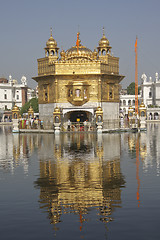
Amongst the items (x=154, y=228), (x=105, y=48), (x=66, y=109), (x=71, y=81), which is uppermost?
(x=105, y=48)

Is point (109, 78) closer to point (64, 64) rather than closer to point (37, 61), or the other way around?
point (64, 64)

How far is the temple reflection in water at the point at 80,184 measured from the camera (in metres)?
8.81

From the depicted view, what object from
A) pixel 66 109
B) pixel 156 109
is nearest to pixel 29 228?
pixel 66 109

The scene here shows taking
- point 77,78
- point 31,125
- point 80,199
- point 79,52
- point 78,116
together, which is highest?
point 79,52

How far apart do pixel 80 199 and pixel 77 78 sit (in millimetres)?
33261

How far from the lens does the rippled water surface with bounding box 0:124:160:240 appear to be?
24.3 ft

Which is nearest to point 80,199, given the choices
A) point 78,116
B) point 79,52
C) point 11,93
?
point 79,52

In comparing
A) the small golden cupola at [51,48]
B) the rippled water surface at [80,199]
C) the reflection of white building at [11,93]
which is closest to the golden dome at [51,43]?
the small golden cupola at [51,48]

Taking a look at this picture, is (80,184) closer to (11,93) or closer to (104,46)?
(104,46)

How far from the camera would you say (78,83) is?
135 feet

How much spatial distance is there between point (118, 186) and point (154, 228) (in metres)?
3.67

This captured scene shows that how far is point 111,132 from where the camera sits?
38.1 m

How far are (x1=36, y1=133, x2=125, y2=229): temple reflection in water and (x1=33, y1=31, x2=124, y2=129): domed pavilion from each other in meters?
24.1

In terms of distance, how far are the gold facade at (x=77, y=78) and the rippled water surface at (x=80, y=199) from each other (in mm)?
25837
